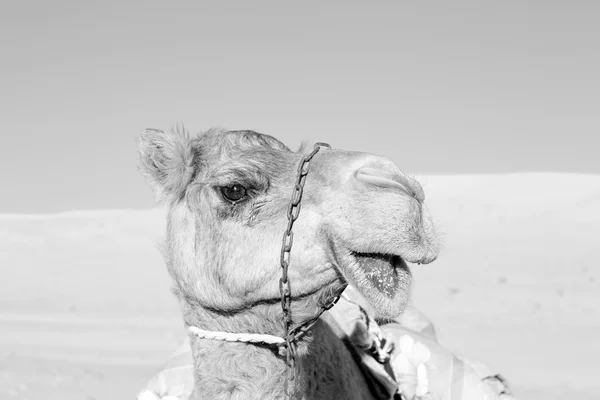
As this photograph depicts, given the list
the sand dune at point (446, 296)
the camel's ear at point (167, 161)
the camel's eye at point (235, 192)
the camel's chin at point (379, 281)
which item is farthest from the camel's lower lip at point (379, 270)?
the camel's ear at point (167, 161)

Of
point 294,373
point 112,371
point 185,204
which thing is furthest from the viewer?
point 112,371

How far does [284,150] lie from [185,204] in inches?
16.3

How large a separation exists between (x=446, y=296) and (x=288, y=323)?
584 inches

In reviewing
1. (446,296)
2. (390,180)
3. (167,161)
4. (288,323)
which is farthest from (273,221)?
(446,296)

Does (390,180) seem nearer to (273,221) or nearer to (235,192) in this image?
(273,221)

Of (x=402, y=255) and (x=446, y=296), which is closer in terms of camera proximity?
(x=402, y=255)

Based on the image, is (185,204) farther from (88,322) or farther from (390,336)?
(88,322)

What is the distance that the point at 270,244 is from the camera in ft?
8.64

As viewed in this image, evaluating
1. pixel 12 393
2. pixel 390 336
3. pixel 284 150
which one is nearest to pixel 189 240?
pixel 284 150

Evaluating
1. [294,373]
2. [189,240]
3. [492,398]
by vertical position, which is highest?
[189,240]

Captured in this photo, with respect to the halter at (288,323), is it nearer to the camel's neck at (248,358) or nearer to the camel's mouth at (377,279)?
the camel's neck at (248,358)

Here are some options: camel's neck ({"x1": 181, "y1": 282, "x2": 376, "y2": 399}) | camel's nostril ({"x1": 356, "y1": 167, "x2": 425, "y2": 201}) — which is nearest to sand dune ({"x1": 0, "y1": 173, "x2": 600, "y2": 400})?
camel's nostril ({"x1": 356, "y1": 167, "x2": 425, "y2": 201})

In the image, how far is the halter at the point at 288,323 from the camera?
2549mm

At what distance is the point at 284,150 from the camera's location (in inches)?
114
